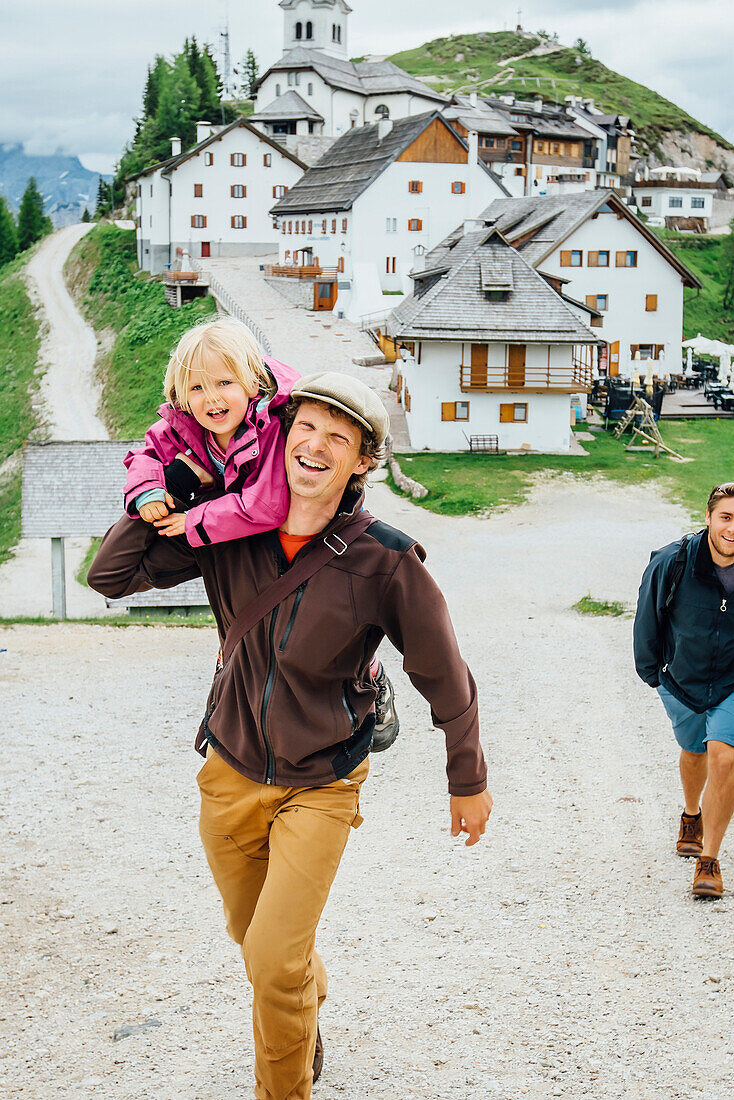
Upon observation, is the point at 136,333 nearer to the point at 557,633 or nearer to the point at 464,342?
the point at 464,342

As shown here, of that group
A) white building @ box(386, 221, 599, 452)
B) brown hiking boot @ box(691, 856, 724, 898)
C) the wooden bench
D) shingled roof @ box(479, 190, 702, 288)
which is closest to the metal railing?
shingled roof @ box(479, 190, 702, 288)

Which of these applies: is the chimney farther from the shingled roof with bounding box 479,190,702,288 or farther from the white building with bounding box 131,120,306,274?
the shingled roof with bounding box 479,190,702,288

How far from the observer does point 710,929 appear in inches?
227

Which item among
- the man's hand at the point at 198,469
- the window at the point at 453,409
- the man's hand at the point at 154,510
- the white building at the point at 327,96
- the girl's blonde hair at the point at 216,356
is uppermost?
the white building at the point at 327,96

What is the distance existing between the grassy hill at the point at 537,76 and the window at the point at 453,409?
9282cm

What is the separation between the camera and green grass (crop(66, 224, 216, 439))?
4491 cm

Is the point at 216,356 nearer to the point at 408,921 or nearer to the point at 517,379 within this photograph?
the point at 408,921

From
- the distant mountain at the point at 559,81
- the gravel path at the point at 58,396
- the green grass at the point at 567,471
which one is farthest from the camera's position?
the distant mountain at the point at 559,81

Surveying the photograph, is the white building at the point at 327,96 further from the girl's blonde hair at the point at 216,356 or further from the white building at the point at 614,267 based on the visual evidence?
the girl's blonde hair at the point at 216,356

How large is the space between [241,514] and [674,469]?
29911 mm

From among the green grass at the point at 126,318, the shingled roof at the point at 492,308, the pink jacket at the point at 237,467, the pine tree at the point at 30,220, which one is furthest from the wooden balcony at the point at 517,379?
the pine tree at the point at 30,220

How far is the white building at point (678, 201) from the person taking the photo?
301 ft

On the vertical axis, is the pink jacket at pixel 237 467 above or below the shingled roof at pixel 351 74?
below

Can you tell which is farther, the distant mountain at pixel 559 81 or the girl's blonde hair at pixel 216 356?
the distant mountain at pixel 559 81
